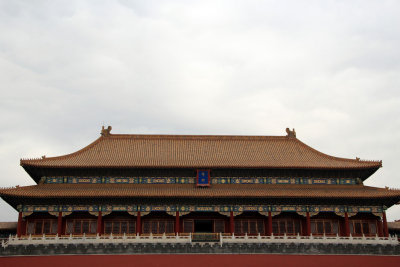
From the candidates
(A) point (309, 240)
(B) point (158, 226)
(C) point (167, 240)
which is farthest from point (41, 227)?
(A) point (309, 240)

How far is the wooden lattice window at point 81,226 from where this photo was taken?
112 ft

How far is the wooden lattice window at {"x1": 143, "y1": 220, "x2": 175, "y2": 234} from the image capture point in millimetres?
34719

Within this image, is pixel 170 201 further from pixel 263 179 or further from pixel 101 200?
pixel 263 179

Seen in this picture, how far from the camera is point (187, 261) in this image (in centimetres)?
2938

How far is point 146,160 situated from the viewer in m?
37.2

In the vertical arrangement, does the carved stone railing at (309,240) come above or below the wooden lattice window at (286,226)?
below

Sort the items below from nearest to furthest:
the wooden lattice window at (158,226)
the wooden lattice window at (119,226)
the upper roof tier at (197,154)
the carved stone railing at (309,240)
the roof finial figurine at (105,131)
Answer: the carved stone railing at (309,240), the wooden lattice window at (119,226), the wooden lattice window at (158,226), the upper roof tier at (197,154), the roof finial figurine at (105,131)

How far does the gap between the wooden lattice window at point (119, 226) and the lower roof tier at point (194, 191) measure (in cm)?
273

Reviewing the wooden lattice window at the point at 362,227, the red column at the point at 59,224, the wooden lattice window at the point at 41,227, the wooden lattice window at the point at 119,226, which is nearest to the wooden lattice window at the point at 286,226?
the wooden lattice window at the point at 362,227

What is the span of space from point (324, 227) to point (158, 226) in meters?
13.9

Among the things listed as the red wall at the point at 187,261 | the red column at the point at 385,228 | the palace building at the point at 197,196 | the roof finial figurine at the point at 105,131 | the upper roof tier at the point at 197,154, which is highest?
the roof finial figurine at the point at 105,131

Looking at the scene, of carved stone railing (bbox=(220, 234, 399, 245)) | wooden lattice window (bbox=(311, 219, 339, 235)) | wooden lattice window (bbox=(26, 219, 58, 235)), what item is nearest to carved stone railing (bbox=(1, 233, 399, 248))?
carved stone railing (bbox=(220, 234, 399, 245))

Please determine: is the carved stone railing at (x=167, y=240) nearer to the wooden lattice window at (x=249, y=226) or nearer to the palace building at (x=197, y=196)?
the palace building at (x=197, y=196)

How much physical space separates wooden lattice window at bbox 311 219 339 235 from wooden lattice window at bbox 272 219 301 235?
1.26 meters
